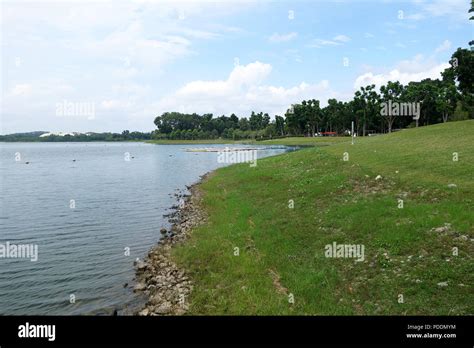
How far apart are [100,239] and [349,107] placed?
479 ft

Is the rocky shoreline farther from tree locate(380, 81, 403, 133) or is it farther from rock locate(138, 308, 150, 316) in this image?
tree locate(380, 81, 403, 133)

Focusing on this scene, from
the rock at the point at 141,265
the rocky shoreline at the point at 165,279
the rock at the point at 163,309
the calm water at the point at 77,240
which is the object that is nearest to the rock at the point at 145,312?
the rocky shoreline at the point at 165,279

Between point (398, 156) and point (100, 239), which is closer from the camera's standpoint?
point (100, 239)

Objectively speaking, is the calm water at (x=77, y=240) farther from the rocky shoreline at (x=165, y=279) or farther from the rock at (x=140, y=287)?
the rocky shoreline at (x=165, y=279)

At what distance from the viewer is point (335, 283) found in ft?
43.9

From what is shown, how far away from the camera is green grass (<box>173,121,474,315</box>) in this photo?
11.9 metres

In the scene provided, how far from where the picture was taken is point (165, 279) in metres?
17.1

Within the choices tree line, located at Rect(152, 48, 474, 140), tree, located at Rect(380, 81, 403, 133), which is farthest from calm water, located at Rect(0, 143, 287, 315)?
tree, located at Rect(380, 81, 403, 133)

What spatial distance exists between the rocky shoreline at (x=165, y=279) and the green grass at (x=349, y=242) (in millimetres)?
610

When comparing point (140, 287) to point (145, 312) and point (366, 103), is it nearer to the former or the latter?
point (145, 312)

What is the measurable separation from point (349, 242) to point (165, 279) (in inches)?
365

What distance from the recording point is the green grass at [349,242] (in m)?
11.9
